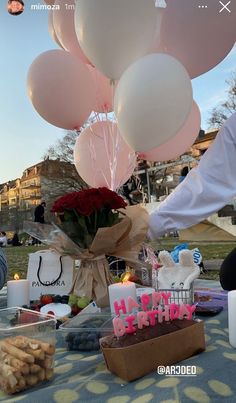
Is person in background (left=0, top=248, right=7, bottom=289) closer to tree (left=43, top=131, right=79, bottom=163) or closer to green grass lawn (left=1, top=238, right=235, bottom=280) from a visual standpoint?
green grass lawn (left=1, top=238, right=235, bottom=280)

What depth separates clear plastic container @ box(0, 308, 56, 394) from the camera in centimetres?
59

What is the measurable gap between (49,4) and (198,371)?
181cm

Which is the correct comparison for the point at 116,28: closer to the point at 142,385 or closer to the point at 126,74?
the point at 126,74

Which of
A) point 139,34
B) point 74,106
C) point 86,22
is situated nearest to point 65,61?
point 74,106

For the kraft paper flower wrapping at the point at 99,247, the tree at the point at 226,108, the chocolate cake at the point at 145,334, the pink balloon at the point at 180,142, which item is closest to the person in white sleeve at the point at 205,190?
the kraft paper flower wrapping at the point at 99,247

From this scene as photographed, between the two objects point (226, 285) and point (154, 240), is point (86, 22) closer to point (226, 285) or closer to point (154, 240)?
point (154, 240)

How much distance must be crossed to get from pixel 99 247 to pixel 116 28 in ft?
2.51

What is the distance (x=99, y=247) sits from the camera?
106 centimetres

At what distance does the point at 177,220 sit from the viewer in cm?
122

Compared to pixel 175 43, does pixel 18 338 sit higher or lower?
lower

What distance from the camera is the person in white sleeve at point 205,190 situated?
1172 millimetres

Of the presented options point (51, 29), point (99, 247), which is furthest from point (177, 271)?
point (51, 29)
